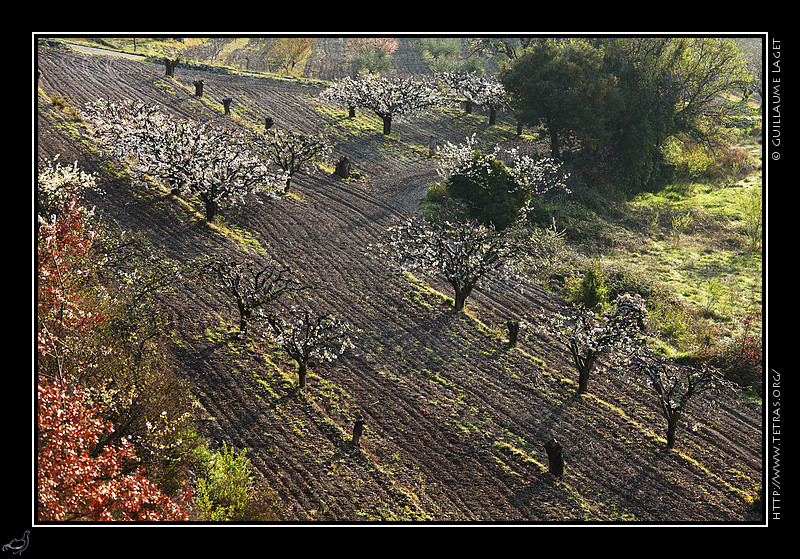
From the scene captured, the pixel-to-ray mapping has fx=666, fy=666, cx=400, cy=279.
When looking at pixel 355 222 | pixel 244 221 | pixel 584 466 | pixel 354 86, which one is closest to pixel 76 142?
pixel 244 221

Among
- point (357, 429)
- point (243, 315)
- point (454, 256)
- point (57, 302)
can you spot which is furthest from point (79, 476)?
point (454, 256)

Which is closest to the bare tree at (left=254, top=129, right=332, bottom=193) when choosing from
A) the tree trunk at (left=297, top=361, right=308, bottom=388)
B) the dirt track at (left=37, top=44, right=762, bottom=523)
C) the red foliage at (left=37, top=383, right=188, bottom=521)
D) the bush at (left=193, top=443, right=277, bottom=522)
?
the dirt track at (left=37, top=44, right=762, bottom=523)

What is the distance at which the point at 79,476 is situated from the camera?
11859mm

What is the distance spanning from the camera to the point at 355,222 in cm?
2770

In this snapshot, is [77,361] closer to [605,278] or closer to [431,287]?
[431,287]

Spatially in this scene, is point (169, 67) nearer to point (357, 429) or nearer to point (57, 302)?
point (57, 302)

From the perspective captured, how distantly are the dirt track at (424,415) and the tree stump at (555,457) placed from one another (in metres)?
0.21

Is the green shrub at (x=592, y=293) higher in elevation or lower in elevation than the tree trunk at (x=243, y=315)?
higher

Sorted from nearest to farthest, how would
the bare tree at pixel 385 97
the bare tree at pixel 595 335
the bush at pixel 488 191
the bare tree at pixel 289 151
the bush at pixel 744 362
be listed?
the bare tree at pixel 595 335 → the bush at pixel 744 362 → the bush at pixel 488 191 → the bare tree at pixel 289 151 → the bare tree at pixel 385 97

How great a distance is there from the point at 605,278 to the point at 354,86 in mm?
21430

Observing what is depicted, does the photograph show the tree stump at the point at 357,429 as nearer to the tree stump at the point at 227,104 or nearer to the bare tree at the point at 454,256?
the bare tree at the point at 454,256

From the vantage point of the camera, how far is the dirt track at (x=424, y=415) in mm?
14984

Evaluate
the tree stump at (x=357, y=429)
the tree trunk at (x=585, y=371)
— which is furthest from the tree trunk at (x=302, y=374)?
the tree trunk at (x=585, y=371)
